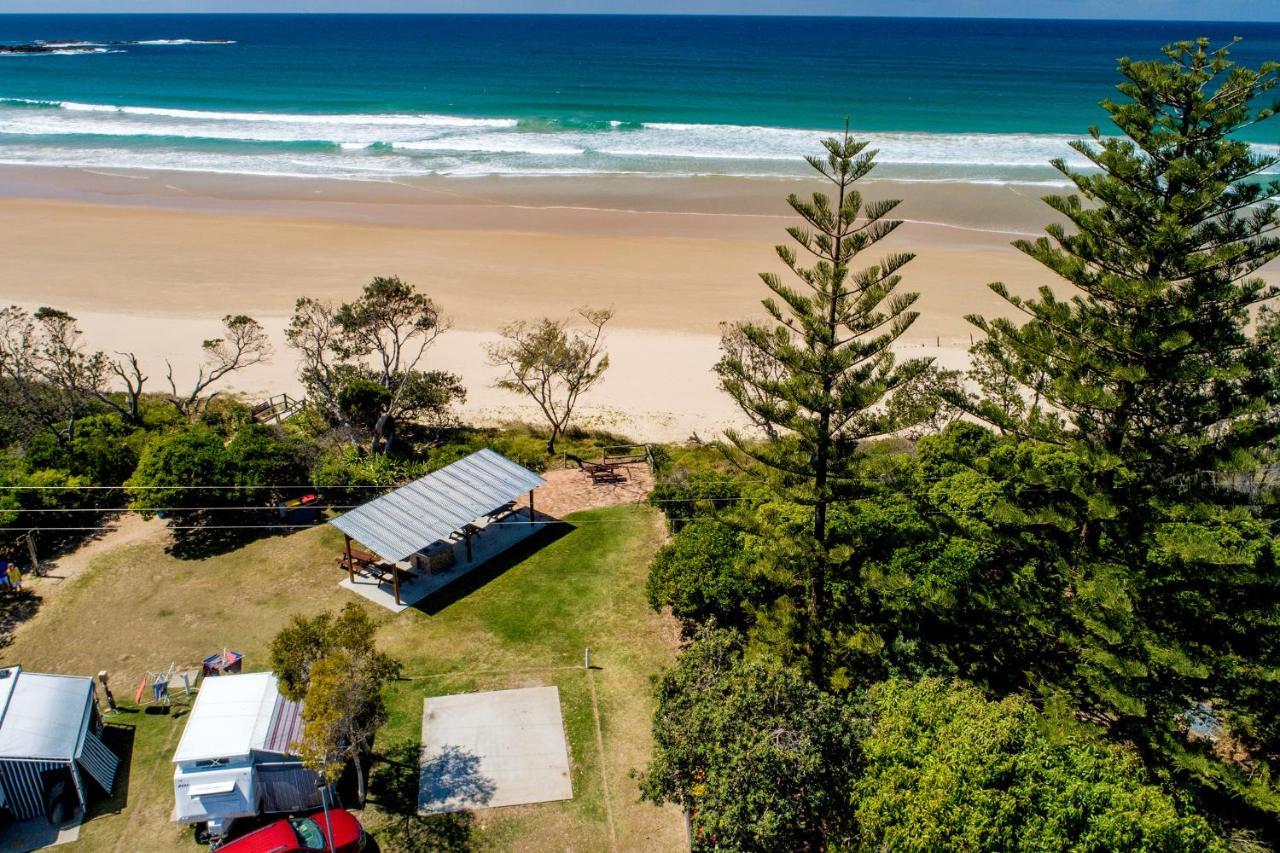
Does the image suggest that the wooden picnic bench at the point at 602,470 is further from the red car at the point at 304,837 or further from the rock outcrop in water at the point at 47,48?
the rock outcrop in water at the point at 47,48

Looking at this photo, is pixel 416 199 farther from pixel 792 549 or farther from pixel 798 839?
pixel 798 839

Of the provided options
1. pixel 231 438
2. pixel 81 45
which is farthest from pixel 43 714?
pixel 81 45

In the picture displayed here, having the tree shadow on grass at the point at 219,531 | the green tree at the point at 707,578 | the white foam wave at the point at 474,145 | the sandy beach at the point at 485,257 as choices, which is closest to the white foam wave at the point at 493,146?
the white foam wave at the point at 474,145

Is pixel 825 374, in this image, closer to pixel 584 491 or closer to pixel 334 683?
pixel 334 683

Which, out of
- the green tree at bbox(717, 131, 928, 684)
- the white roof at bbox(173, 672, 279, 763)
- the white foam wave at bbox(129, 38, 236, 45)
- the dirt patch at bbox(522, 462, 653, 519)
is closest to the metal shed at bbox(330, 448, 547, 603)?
the dirt patch at bbox(522, 462, 653, 519)

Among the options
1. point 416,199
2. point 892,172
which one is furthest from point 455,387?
point 892,172

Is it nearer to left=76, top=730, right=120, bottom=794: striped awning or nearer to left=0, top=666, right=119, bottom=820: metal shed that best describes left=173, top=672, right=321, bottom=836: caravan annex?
left=76, top=730, right=120, bottom=794: striped awning

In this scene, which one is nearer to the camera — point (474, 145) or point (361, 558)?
point (361, 558)
